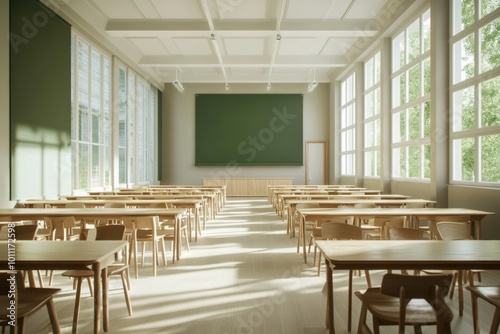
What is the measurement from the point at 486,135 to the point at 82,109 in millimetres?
8713

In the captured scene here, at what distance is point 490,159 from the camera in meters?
6.42

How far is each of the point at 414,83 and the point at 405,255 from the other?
7.73m

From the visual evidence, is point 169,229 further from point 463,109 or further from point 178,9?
point 178,9

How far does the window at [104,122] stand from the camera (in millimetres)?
9414

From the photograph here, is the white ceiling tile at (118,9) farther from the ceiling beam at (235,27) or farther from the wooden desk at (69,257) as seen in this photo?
the wooden desk at (69,257)

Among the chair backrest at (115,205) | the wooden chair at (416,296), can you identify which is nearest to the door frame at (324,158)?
the chair backrest at (115,205)

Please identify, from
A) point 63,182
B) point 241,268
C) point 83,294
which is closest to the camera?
point 83,294

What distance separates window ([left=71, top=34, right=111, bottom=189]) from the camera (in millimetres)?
9250

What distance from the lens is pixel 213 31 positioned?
9.84 m

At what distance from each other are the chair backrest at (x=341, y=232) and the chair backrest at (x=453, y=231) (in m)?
0.77

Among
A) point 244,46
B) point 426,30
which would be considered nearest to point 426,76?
point 426,30

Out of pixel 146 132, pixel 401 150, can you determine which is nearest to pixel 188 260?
pixel 401 150

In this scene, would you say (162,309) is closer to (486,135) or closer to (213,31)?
(486,135)

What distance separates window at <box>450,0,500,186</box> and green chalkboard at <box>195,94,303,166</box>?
9682 mm
